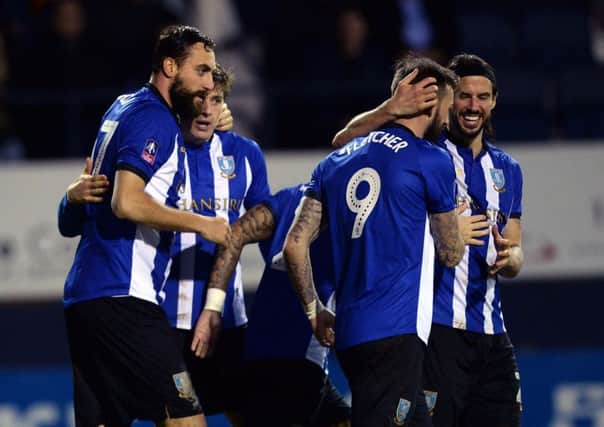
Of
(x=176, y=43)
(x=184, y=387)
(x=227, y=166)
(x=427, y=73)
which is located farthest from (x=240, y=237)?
(x=427, y=73)

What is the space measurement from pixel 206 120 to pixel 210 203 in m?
0.37

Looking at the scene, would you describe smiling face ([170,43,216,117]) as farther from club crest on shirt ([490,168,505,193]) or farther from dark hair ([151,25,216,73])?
club crest on shirt ([490,168,505,193])

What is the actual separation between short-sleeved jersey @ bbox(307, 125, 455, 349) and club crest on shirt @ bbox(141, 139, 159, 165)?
77cm

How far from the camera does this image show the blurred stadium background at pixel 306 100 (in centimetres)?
1011

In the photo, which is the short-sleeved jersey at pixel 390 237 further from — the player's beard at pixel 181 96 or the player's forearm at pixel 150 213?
the player's beard at pixel 181 96

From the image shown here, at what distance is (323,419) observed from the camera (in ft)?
18.6

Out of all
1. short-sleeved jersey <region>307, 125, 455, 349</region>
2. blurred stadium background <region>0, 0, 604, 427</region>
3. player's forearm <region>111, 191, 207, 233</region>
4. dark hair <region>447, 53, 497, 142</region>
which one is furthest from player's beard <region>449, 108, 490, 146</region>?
blurred stadium background <region>0, 0, 604, 427</region>

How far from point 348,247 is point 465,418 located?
1.17 m

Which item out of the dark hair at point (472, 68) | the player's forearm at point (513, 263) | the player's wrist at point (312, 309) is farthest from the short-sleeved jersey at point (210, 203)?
the player's forearm at point (513, 263)

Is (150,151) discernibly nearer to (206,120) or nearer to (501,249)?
(206,120)

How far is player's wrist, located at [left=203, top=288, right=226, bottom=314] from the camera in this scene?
5.67 metres

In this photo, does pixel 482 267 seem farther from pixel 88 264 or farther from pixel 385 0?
pixel 385 0

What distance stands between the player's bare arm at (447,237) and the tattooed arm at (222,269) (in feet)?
3.02

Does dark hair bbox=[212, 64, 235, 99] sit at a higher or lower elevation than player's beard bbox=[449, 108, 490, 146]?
higher
